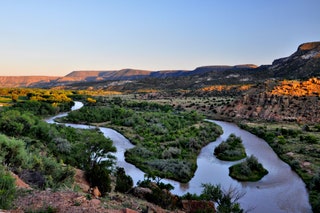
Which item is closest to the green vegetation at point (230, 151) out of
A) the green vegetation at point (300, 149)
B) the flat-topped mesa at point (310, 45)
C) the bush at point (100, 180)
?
the green vegetation at point (300, 149)

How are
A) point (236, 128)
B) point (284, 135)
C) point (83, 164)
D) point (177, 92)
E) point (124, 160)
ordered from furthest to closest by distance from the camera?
point (177, 92) < point (236, 128) < point (284, 135) < point (124, 160) < point (83, 164)

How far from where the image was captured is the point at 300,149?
34.9m

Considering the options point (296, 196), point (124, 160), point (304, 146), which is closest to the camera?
point (296, 196)

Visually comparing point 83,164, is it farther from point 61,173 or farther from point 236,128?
point 236,128

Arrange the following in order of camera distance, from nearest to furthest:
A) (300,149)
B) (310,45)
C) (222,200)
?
1. (222,200)
2. (300,149)
3. (310,45)

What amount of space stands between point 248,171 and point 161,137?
1817cm

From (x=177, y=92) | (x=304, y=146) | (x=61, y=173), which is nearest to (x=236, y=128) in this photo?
(x=304, y=146)

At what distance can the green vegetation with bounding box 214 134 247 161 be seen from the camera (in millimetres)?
34312

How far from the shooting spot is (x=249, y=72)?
5827 inches

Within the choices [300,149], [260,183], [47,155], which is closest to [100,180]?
[47,155]

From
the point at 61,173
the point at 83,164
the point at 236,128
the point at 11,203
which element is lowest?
the point at 236,128

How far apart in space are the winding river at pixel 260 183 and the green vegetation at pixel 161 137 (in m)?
1.16

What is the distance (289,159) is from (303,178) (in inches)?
238

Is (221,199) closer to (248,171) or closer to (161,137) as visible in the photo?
(248,171)
